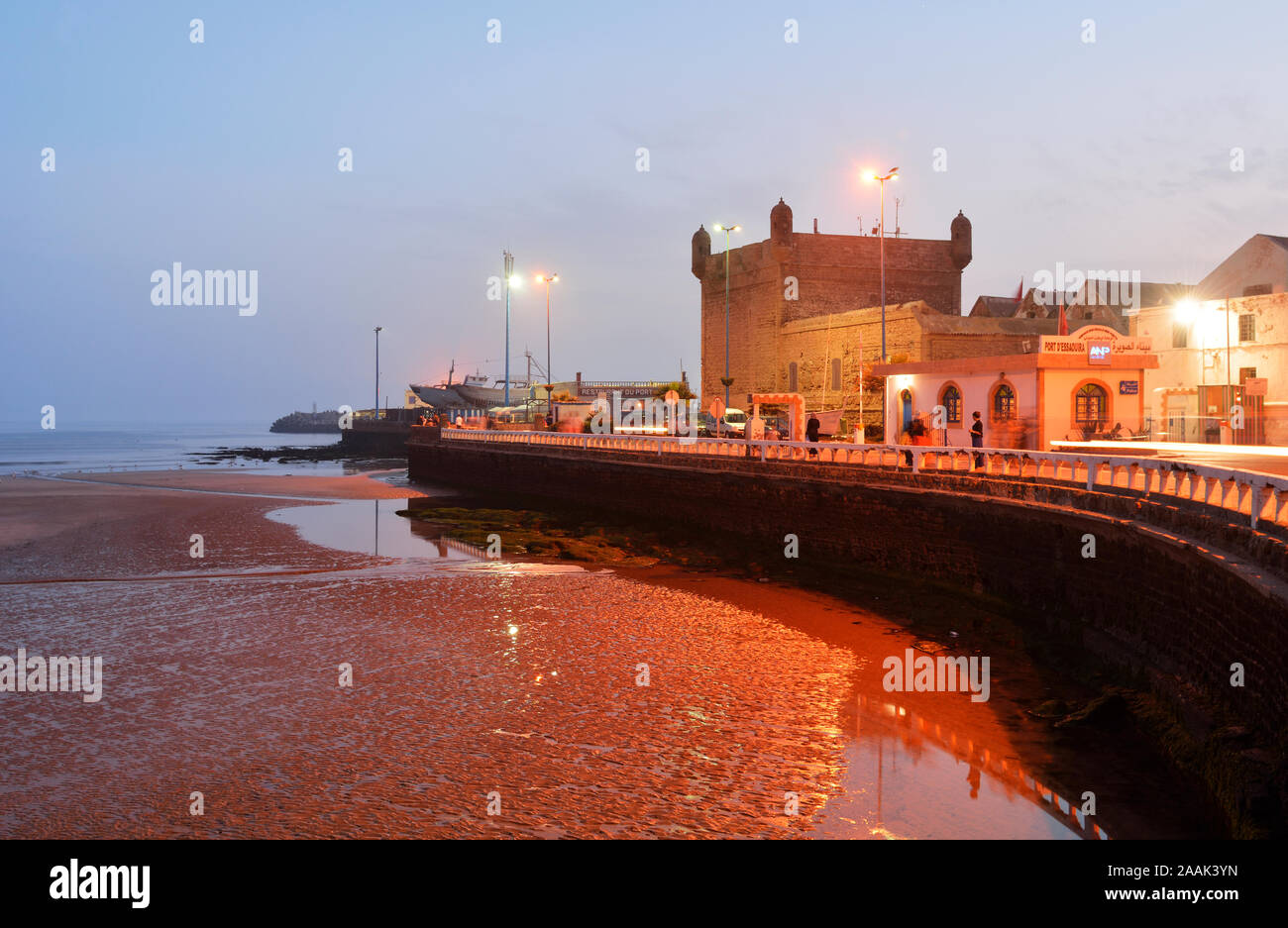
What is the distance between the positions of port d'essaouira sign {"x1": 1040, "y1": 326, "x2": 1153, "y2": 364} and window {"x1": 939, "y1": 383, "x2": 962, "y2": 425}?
3.82 meters

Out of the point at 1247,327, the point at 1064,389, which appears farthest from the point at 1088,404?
the point at 1247,327

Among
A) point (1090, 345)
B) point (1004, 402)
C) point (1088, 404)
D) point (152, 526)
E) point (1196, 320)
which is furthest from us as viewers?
point (1196, 320)

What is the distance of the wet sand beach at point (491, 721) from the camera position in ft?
29.4

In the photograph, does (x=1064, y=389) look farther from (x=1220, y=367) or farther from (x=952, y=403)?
(x=1220, y=367)

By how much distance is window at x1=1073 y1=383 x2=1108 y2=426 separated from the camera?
29.7m

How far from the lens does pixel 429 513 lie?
3784 centimetres

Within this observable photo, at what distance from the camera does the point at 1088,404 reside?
2980cm

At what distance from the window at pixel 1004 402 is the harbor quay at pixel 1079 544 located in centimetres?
643

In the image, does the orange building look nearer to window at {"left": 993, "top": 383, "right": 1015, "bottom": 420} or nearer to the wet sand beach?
window at {"left": 993, "top": 383, "right": 1015, "bottom": 420}

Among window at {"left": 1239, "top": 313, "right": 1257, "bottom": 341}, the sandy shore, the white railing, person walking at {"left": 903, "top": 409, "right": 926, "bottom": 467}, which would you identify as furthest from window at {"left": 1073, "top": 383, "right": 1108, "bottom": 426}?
the sandy shore

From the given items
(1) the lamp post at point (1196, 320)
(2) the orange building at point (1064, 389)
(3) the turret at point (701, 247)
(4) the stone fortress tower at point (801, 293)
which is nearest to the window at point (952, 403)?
(2) the orange building at point (1064, 389)

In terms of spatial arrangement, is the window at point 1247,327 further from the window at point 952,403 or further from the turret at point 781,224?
the turret at point 781,224

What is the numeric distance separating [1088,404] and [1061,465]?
1235cm
